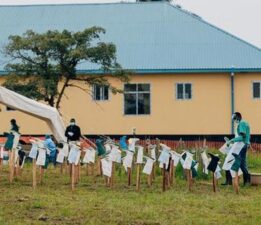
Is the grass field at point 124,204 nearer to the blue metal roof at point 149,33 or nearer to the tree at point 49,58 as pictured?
the tree at point 49,58

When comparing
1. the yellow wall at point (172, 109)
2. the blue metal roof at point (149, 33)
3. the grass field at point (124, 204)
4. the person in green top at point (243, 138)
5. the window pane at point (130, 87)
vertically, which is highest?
the blue metal roof at point (149, 33)

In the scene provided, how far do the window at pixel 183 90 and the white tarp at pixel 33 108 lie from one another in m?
14.0

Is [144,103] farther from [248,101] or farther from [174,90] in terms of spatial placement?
[248,101]

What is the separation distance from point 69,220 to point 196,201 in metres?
3.21

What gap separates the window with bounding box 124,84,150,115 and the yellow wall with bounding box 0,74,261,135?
234 millimetres

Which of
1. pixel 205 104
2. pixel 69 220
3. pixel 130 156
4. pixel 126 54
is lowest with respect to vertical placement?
pixel 69 220

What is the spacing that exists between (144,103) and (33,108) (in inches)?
625

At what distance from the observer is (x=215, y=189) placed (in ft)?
49.8

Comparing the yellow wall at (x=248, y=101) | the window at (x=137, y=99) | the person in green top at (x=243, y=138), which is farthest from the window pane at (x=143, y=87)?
the person in green top at (x=243, y=138)

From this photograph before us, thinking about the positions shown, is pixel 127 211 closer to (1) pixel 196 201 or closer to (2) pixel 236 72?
(1) pixel 196 201

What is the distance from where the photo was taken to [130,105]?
33625 mm

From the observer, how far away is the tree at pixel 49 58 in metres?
26.8

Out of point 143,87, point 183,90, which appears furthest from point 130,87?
point 183,90

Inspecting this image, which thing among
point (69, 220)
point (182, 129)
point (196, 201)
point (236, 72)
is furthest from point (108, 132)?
point (69, 220)
